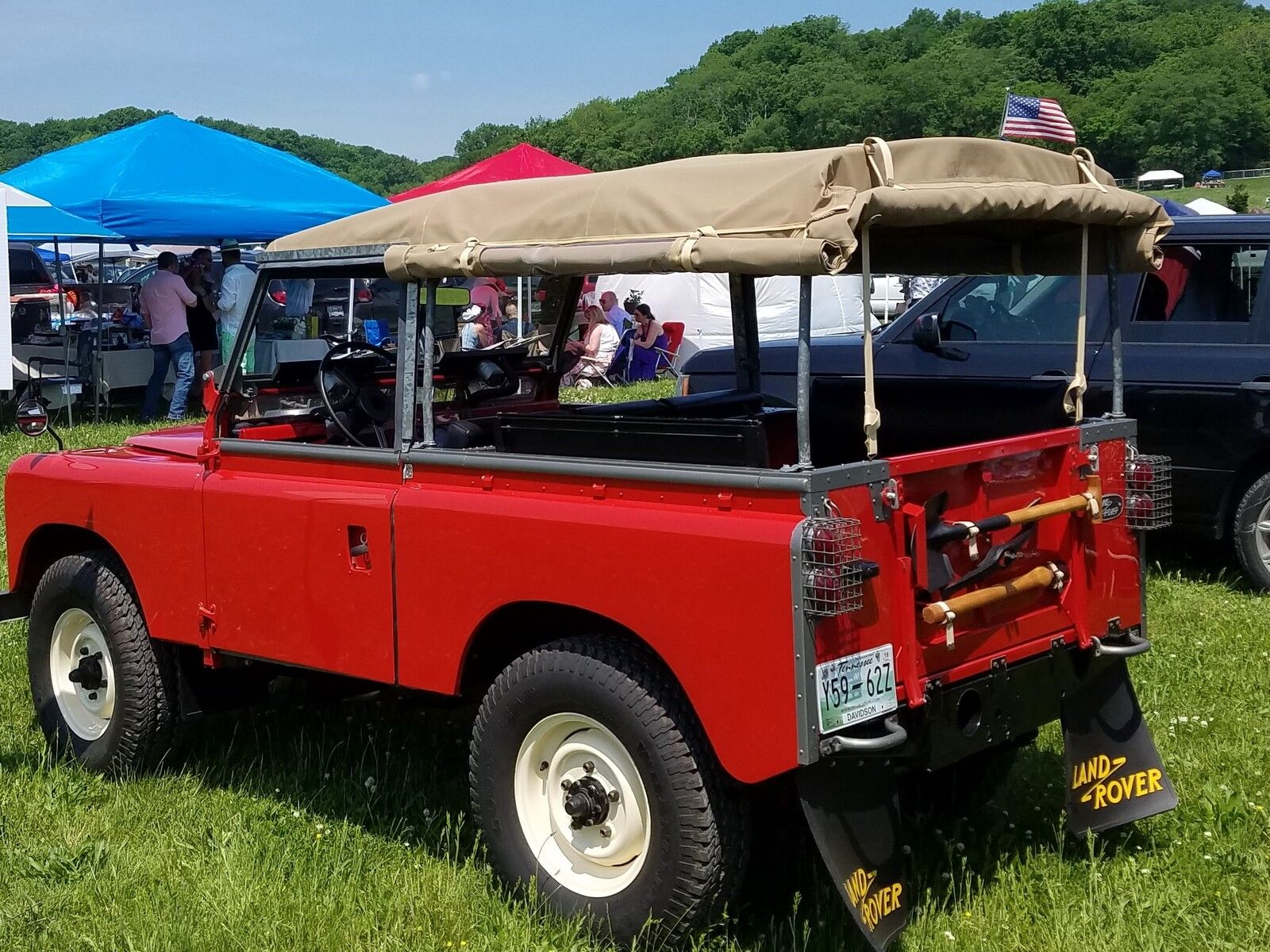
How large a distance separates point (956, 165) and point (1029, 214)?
287 mm

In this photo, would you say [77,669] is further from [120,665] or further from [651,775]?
[651,775]

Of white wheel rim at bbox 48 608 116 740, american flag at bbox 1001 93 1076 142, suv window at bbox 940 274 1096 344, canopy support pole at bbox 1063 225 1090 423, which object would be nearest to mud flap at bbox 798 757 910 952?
canopy support pole at bbox 1063 225 1090 423

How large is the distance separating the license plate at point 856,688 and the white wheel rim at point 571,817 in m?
0.59

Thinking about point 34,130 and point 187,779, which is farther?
point 34,130

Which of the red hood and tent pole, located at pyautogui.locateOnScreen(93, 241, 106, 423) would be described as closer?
the red hood

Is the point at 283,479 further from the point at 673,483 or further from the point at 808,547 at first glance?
the point at 808,547

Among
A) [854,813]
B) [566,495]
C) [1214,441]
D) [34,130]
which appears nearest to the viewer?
[854,813]

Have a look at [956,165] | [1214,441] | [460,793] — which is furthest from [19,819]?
[1214,441]

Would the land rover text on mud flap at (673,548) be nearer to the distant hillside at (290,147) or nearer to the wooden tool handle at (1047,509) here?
the wooden tool handle at (1047,509)

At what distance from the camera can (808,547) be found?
302 cm

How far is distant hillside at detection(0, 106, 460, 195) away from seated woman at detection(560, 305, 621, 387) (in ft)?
346

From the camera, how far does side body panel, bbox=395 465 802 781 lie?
3.11m

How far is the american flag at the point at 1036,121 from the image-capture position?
40.5 feet

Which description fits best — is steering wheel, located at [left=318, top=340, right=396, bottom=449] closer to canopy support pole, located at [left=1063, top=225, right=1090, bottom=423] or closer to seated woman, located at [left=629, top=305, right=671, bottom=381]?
canopy support pole, located at [left=1063, top=225, right=1090, bottom=423]
